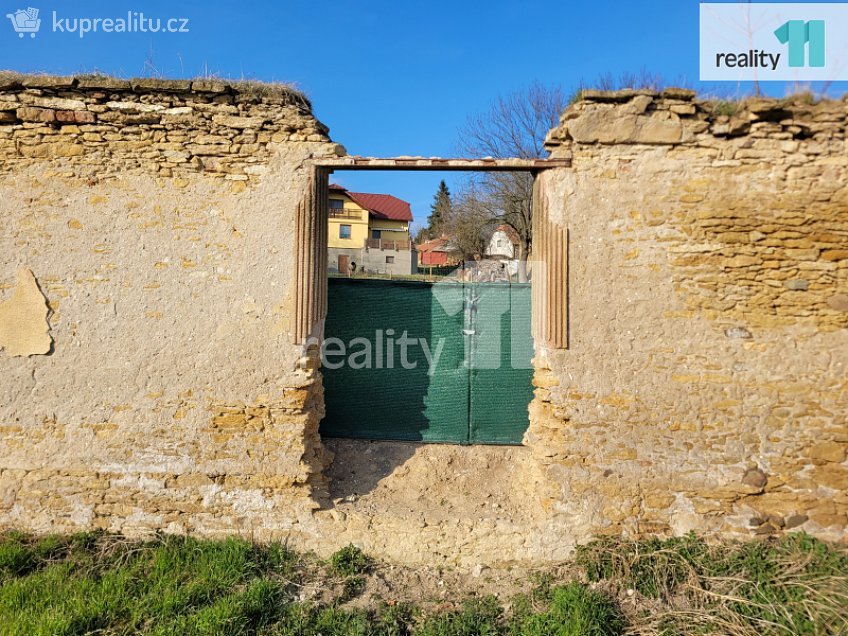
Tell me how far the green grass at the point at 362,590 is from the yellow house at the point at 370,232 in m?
21.9

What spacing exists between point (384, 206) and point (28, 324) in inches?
1195

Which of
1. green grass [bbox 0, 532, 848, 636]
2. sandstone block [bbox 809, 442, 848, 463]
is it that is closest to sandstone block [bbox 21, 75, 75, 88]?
green grass [bbox 0, 532, 848, 636]

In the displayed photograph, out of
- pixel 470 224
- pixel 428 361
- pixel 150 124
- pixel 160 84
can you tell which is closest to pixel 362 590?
pixel 428 361

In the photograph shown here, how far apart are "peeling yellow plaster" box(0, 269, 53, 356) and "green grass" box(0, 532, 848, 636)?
1.45 m

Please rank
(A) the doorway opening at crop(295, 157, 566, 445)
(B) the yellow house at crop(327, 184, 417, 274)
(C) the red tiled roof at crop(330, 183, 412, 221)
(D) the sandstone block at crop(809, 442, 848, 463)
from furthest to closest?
(C) the red tiled roof at crop(330, 183, 412, 221) < (B) the yellow house at crop(327, 184, 417, 274) < (A) the doorway opening at crop(295, 157, 566, 445) < (D) the sandstone block at crop(809, 442, 848, 463)

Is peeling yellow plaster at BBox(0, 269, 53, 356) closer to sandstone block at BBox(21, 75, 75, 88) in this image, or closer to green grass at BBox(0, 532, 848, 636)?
green grass at BBox(0, 532, 848, 636)

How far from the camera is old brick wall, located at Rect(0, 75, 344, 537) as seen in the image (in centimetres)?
368

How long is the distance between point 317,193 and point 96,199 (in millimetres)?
1774

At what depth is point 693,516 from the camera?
3518mm

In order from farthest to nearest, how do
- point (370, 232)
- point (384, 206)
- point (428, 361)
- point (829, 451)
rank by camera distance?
1. point (384, 206)
2. point (370, 232)
3. point (428, 361)
4. point (829, 451)

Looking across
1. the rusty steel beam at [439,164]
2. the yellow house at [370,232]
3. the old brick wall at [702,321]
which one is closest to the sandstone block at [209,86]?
the rusty steel beam at [439,164]

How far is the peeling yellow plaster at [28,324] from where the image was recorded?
372cm

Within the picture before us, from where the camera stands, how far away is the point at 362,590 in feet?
10.9

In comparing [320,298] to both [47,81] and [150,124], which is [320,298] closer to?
[150,124]
